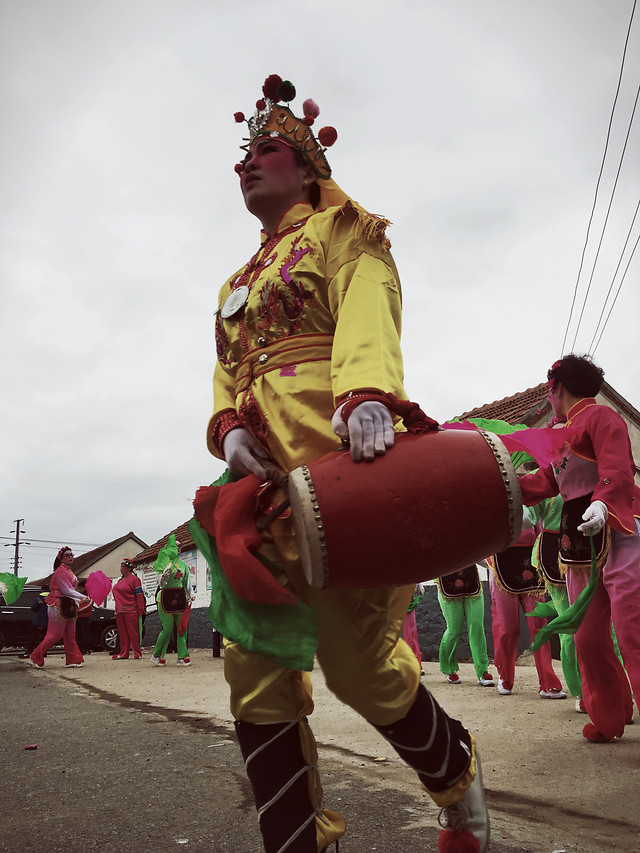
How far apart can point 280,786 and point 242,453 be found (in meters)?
0.78

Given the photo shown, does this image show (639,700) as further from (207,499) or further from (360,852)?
(207,499)

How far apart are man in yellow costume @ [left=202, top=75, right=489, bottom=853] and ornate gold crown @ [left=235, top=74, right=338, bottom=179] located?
23 centimetres

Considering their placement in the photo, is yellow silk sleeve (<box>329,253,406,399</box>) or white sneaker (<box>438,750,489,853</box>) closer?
yellow silk sleeve (<box>329,253,406,399</box>)

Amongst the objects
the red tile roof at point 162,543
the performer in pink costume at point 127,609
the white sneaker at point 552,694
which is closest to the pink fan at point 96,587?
the performer in pink costume at point 127,609

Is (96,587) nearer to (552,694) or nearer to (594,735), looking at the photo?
(552,694)

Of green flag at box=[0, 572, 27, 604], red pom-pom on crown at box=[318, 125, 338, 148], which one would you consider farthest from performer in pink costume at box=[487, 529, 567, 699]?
green flag at box=[0, 572, 27, 604]

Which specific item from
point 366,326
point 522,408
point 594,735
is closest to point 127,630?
point 522,408

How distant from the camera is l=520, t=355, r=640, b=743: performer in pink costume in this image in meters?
2.87

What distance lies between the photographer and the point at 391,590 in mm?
1621

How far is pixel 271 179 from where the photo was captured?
2.02m

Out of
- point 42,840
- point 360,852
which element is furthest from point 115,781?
point 360,852

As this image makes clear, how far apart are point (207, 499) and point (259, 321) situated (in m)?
0.51

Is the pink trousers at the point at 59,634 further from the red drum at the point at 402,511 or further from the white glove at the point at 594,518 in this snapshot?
the red drum at the point at 402,511

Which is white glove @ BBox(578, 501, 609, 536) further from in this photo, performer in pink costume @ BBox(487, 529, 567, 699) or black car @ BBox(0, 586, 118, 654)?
black car @ BBox(0, 586, 118, 654)
